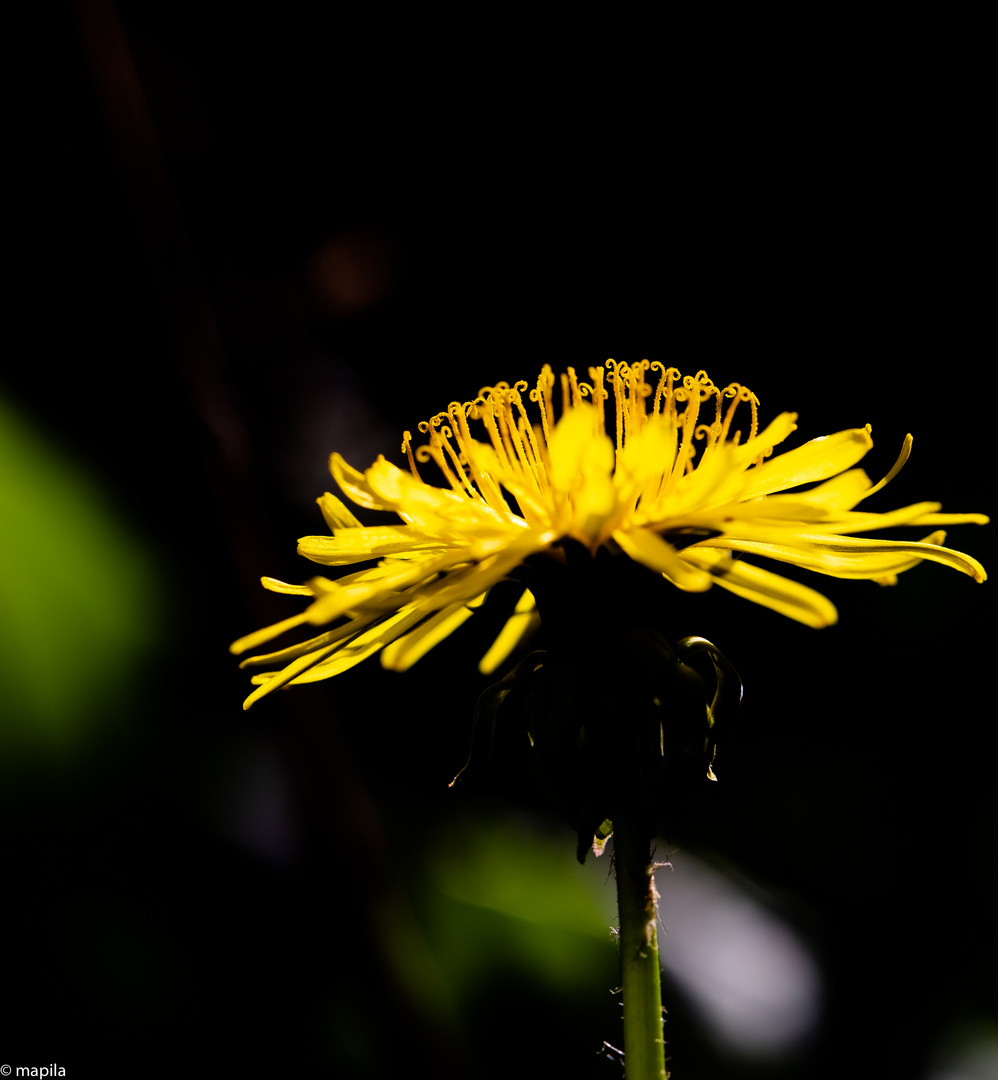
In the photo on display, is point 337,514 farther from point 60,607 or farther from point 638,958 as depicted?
point 60,607

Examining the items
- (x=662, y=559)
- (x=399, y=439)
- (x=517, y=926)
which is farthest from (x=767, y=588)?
(x=399, y=439)

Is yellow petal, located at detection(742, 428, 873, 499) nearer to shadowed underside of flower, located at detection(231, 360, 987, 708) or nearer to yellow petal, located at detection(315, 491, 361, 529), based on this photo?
shadowed underside of flower, located at detection(231, 360, 987, 708)

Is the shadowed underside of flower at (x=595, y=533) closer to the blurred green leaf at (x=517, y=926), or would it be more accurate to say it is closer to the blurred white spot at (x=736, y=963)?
the blurred green leaf at (x=517, y=926)

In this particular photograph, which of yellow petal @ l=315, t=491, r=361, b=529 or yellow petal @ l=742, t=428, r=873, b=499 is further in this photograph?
yellow petal @ l=315, t=491, r=361, b=529

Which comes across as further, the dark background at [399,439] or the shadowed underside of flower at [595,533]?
the dark background at [399,439]

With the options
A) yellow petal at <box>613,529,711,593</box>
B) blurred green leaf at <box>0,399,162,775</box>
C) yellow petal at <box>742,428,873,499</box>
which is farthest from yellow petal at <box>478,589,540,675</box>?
blurred green leaf at <box>0,399,162,775</box>

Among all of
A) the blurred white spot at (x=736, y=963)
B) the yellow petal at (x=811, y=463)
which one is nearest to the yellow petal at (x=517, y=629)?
the yellow petal at (x=811, y=463)
